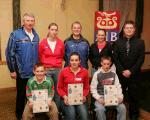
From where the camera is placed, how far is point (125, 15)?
655 cm

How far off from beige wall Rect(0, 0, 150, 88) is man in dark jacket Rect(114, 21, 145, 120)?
7.45 feet

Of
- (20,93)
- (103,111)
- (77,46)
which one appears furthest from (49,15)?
(103,111)

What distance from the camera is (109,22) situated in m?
4.25

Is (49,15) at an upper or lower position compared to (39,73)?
upper

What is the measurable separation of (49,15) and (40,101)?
278 cm

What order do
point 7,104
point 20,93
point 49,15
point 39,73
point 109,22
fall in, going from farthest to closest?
1. point 49,15
2. point 7,104
3. point 109,22
4. point 20,93
5. point 39,73

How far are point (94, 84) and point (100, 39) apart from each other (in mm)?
624

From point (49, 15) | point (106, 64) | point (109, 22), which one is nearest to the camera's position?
point (106, 64)

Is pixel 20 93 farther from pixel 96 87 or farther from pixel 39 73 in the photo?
pixel 96 87

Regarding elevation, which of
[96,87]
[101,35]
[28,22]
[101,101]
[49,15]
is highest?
[49,15]

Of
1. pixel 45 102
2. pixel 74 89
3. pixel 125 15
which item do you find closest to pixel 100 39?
pixel 74 89

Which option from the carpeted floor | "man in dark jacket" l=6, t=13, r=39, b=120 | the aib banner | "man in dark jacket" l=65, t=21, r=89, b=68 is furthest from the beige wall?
"man in dark jacket" l=65, t=21, r=89, b=68

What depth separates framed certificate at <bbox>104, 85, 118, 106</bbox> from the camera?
337 cm

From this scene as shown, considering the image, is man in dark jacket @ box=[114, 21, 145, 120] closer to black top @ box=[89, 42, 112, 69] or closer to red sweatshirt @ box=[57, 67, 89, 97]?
black top @ box=[89, 42, 112, 69]
